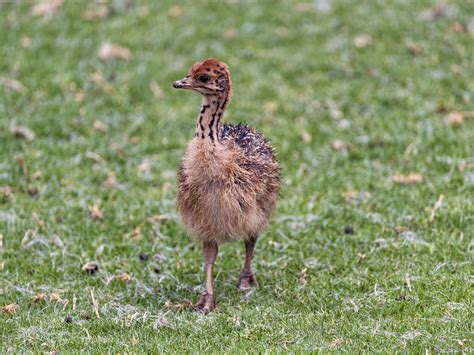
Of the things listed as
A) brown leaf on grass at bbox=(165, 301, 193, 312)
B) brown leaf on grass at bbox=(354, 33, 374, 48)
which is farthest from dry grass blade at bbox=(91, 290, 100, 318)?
brown leaf on grass at bbox=(354, 33, 374, 48)

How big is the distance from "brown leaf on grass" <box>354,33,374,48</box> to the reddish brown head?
20.9 ft

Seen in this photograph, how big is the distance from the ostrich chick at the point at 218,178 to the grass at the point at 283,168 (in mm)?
579

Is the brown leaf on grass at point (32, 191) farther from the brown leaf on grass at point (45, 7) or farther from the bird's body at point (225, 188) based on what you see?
the brown leaf on grass at point (45, 7)

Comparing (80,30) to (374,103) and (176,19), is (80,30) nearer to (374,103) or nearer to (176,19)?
(176,19)

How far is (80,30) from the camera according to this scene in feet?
40.8

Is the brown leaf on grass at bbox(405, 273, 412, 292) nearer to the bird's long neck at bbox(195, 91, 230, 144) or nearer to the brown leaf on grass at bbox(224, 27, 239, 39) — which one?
the bird's long neck at bbox(195, 91, 230, 144)

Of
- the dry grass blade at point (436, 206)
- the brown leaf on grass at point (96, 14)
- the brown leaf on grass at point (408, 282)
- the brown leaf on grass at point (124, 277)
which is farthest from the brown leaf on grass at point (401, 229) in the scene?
the brown leaf on grass at point (96, 14)

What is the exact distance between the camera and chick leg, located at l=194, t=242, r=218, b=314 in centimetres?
643

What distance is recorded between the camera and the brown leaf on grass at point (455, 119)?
10.0 meters

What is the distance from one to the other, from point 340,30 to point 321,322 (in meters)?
7.31

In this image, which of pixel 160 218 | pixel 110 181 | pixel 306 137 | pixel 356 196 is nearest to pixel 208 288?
pixel 160 218

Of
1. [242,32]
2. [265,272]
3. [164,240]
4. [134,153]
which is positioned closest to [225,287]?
[265,272]

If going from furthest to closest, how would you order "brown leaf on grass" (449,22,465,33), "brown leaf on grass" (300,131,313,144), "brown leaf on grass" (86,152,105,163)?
"brown leaf on grass" (449,22,465,33)
"brown leaf on grass" (300,131,313,144)
"brown leaf on grass" (86,152,105,163)

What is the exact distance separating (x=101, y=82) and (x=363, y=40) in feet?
12.5
